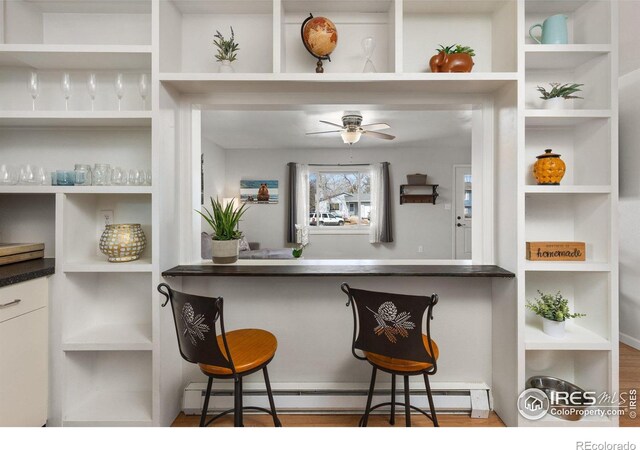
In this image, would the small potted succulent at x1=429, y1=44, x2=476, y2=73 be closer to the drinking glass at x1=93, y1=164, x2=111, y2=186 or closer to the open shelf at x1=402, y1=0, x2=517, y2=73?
the open shelf at x1=402, y1=0, x2=517, y2=73

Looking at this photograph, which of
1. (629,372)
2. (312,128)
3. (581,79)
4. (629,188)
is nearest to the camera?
(581,79)

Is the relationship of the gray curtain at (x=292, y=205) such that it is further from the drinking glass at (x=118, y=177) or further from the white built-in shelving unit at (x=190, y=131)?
the drinking glass at (x=118, y=177)

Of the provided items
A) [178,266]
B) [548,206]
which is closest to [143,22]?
[178,266]

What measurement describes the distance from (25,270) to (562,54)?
9.54ft

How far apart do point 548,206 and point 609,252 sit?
38 centimetres

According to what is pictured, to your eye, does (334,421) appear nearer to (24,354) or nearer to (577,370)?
(577,370)

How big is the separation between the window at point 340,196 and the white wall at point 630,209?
3623 millimetres

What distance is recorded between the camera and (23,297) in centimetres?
153

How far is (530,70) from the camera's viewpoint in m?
1.88

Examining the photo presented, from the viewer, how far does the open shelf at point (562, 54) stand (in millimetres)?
1622

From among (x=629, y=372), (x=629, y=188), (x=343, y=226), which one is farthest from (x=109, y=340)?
(x=343, y=226)

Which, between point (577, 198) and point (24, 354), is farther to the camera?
point (577, 198)

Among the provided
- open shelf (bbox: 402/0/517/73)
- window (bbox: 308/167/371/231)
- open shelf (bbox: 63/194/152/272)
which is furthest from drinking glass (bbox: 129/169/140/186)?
window (bbox: 308/167/371/231)

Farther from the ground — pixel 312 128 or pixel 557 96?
pixel 312 128
